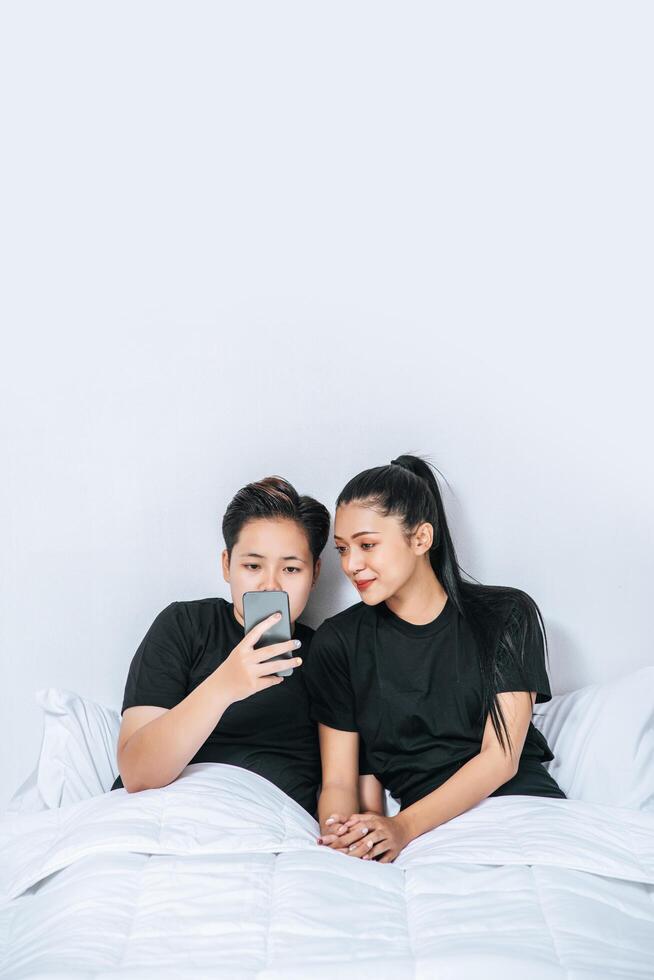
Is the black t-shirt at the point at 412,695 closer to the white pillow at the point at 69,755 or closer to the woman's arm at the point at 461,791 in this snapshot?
the woman's arm at the point at 461,791

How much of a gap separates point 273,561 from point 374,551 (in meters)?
0.18

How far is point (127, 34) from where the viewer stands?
67.3 inches

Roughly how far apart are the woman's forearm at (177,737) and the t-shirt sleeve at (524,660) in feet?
1.47

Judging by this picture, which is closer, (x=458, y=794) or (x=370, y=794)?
(x=458, y=794)

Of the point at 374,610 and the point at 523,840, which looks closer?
the point at 523,840

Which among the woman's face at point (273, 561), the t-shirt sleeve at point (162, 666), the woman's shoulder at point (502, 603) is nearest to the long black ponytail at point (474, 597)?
the woman's shoulder at point (502, 603)

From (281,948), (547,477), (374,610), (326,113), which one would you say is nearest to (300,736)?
(374,610)

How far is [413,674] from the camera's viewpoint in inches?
57.7

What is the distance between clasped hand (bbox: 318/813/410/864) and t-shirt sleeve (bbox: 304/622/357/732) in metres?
0.21

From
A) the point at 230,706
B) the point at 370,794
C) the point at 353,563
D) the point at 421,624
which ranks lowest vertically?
the point at 370,794

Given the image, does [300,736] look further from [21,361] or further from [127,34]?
[127,34]

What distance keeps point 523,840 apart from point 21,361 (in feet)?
4.15

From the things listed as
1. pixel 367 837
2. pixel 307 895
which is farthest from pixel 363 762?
pixel 307 895

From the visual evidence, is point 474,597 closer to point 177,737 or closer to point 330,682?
point 330,682
